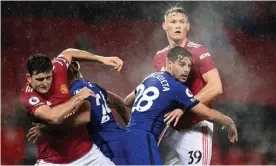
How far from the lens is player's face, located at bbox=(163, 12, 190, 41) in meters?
3.51

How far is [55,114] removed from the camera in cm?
300

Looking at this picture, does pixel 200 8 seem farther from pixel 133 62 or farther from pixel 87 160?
pixel 87 160

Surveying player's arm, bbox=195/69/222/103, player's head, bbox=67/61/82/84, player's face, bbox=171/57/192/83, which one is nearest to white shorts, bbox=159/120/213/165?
player's arm, bbox=195/69/222/103

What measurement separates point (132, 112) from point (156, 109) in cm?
16

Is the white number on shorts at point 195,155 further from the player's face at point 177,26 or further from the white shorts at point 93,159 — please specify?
the player's face at point 177,26

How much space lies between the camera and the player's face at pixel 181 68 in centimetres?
311

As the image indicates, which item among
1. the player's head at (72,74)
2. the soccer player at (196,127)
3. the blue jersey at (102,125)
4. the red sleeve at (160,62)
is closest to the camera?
the blue jersey at (102,125)

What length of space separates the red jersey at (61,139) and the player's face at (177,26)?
74 centimetres

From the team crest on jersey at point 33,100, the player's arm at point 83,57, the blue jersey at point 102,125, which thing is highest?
the player's arm at point 83,57

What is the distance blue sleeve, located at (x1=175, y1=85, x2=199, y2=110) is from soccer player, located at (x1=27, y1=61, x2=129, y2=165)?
40 cm

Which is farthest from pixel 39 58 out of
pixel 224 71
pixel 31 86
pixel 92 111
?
pixel 224 71

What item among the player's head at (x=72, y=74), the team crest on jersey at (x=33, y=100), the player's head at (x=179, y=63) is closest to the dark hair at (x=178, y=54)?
the player's head at (x=179, y=63)

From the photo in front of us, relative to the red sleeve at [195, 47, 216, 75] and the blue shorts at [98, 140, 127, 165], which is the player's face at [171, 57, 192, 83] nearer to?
the red sleeve at [195, 47, 216, 75]

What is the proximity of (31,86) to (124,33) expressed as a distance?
5.87ft
